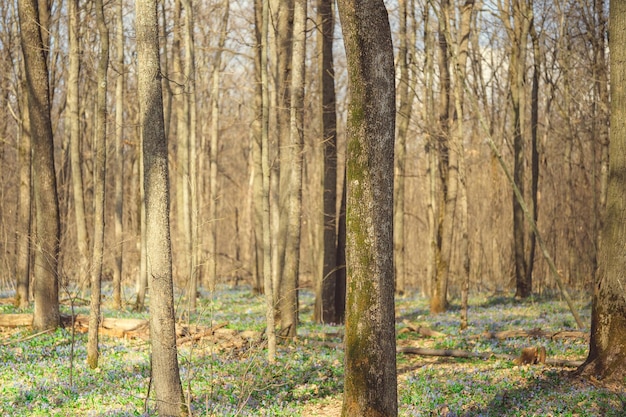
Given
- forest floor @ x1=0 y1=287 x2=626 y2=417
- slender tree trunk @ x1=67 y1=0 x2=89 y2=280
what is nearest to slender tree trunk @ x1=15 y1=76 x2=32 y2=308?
forest floor @ x1=0 y1=287 x2=626 y2=417

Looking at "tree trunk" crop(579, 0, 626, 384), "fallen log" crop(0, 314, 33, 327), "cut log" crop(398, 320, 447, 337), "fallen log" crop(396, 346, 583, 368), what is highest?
"tree trunk" crop(579, 0, 626, 384)

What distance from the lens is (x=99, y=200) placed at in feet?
33.8

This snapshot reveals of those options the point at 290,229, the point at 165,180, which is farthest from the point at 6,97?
the point at 165,180

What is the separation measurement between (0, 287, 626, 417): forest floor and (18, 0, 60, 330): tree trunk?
0.70 metres

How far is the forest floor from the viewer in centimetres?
832

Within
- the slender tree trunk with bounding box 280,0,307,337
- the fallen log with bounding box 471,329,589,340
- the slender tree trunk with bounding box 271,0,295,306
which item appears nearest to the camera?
the fallen log with bounding box 471,329,589,340

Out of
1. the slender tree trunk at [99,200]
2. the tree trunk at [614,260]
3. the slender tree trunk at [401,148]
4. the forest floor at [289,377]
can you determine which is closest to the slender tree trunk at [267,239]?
the forest floor at [289,377]

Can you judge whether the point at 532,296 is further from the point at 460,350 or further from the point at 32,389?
the point at 32,389

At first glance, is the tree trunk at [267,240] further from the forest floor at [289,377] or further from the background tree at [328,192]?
the background tree at [328,192]

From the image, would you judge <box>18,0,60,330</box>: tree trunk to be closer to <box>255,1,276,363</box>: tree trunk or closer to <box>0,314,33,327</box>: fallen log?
<box>0,314,33,327</box>: fallen log

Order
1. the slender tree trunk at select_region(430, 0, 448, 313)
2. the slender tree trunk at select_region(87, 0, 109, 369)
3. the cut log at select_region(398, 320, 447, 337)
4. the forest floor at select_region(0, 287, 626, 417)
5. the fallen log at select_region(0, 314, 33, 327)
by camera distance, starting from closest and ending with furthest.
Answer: the forest floor at select_region(0, 287, 626, 417) → the slender tree trunk at select_region(87, 0, 109, 369) → the fallen log at select_region(0, 314, 33, 327) → the cut log at select_region(398, 320, 447, 337) → the slender tree trunk at select_region(430, 0, 448, 313)

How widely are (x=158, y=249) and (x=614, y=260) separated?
6117 millimetres

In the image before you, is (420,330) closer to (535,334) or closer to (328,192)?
(535,334)

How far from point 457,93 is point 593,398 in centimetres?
791
